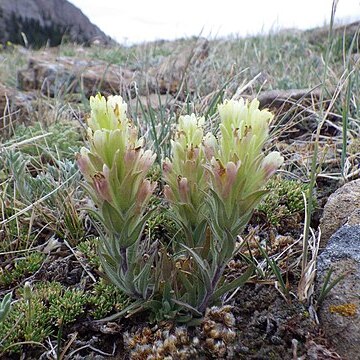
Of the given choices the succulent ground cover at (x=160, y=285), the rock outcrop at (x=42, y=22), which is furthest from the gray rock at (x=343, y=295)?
the rock outcrop at (x=42, y=22)

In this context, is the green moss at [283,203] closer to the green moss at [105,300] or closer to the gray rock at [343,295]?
the gray rock at [343,295]

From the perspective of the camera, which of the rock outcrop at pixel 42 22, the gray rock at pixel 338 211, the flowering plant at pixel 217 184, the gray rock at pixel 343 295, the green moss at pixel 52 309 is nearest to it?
the flowering plant at pixel 217 184

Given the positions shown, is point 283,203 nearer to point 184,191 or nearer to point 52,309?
point 184,191

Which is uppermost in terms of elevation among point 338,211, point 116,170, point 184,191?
point 116,170

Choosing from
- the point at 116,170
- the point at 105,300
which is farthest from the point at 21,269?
Answer: the point at 116,170

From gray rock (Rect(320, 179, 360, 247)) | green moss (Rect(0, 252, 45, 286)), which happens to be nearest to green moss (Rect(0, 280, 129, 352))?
green moss (Rect(0, 252, 45, 286))

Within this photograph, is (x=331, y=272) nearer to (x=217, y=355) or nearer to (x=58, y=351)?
(x=217, y=355)
